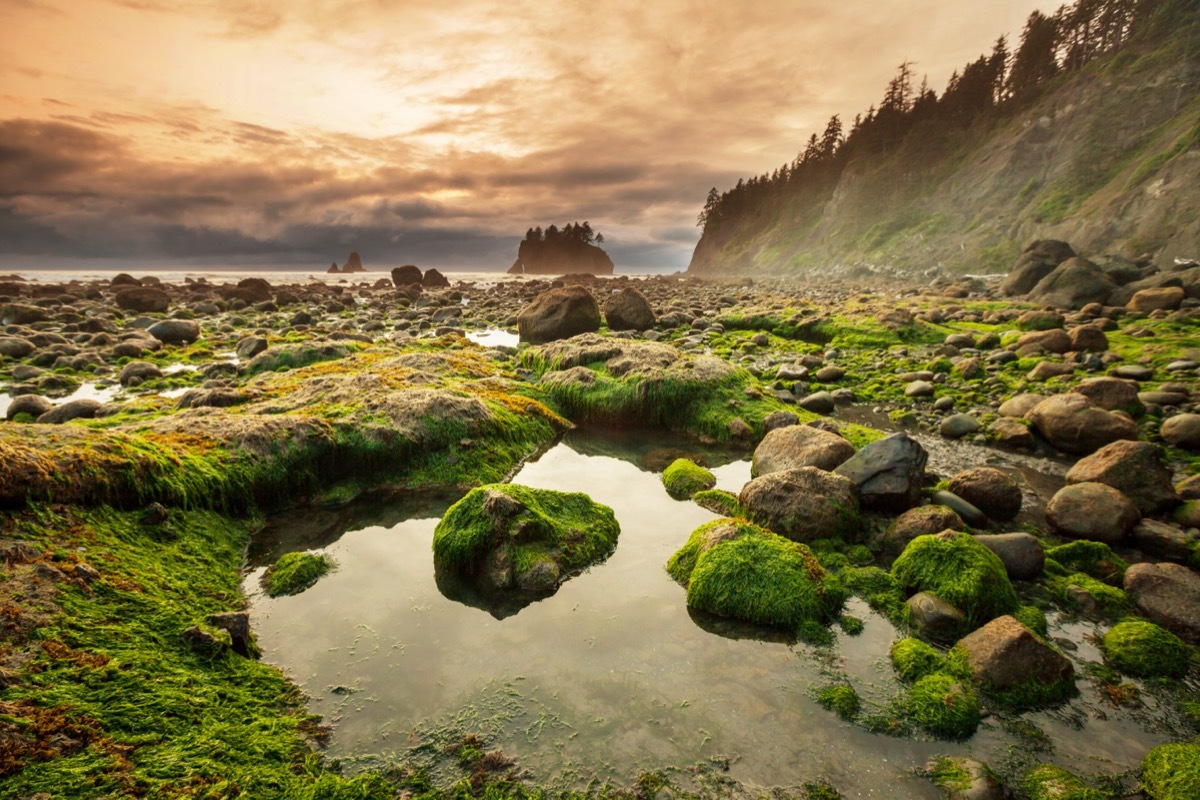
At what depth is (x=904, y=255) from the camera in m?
67.9

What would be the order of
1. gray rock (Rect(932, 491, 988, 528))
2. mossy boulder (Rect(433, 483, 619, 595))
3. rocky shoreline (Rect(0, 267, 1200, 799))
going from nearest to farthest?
1. rocky shoreline (Rect(0, 267, 1200, 799))
2. mossy boulder (Rect(433, 483, 619, 595))
3. gray rock (Rect(932, 491, 988, 528))

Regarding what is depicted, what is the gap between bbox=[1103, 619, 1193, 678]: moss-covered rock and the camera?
187 inches

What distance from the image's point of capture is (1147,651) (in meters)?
4.84

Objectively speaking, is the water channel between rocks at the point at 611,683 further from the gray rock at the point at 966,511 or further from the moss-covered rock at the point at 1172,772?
the gray rock at the point at 966,511

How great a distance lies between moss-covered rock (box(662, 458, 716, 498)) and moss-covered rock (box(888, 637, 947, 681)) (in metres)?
3.75

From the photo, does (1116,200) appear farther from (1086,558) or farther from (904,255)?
(1086,558)

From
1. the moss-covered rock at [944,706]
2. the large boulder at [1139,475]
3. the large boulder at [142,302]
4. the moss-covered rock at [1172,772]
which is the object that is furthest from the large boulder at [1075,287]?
the large boulder at [142,302]

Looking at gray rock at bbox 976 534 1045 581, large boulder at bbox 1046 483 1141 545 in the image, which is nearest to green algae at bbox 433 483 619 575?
gray rock at bbox 976 534 1045 581

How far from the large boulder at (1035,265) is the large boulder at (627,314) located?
21.6m

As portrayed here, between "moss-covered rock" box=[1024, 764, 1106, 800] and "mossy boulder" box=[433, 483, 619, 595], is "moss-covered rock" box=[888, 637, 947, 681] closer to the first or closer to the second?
"moss-covered rock" box=[1024, 764, 1106, 800]

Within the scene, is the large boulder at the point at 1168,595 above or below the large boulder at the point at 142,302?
below

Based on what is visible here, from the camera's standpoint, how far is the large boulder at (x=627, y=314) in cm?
2225

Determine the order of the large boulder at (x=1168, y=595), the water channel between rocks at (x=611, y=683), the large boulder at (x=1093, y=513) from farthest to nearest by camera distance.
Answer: the large boulder at (x=1093, y=513) < the large boulder at (x=1168, y=595) < the water channel between rocks at (x=611, y=683)

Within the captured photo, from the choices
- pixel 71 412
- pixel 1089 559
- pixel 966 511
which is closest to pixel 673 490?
pixel 966 511
